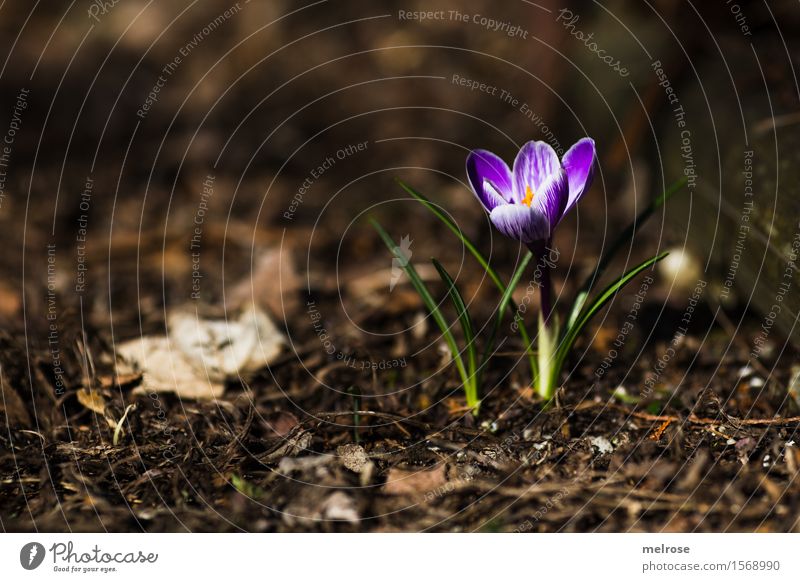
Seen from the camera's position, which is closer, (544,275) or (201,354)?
(544,275)

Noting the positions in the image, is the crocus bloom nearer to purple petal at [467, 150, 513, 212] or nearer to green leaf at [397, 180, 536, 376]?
purple petal at [467, 150, 513, 212]

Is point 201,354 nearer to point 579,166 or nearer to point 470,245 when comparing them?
point 470,245

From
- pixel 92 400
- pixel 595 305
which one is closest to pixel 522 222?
pixel 595 305

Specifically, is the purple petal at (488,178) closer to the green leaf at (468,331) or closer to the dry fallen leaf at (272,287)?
the green leaf at (468,331)

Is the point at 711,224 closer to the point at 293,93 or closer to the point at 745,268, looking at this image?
the point at 745,268

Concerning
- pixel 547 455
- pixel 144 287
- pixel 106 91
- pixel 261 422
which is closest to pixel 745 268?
pixel 547 455

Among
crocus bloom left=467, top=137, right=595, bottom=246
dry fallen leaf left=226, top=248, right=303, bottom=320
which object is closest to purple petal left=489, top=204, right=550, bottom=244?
crocus bloom left=467, top=137, right=595, bottom=246

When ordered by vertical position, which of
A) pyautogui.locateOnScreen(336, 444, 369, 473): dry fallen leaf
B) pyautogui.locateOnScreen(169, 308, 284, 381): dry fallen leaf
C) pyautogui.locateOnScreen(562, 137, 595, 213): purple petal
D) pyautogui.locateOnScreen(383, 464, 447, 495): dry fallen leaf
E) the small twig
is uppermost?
pyautogui.locateOnScreen(562, 137, 595, 213): purple petal
